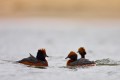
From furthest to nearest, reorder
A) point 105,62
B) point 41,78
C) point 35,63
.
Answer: point 105,62
point 35,63
point 41,78

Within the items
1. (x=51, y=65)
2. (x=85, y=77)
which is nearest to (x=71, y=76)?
(x=85, y=77)

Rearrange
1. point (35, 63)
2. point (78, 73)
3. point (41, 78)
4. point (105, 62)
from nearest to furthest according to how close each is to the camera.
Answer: point (41, 78) < point (78, 73) < point (35, 63) < point (105, 62)

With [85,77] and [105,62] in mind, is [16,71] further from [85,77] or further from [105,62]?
[105,62]

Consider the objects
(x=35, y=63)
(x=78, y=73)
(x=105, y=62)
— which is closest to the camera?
(x=78, y=73)

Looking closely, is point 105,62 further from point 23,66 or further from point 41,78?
point 41,78

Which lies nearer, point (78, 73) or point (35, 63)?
point (78, 73)

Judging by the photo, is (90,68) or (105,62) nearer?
(90,68)

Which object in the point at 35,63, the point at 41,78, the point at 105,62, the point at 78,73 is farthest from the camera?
the point at 105,62
